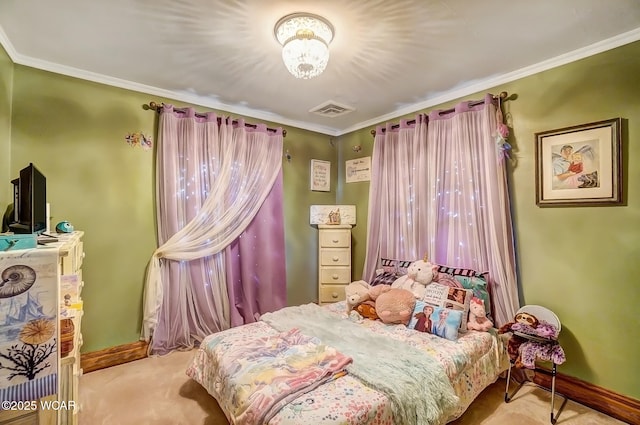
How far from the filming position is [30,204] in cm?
154

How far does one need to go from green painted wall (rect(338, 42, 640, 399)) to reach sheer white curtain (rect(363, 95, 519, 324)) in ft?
0.54

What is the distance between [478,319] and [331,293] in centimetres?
172

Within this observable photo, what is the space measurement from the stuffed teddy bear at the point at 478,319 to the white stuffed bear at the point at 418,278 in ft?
1.28

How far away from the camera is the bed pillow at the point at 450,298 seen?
7.50ft

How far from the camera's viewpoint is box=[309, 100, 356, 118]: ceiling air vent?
320cm

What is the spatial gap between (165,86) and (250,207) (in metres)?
1.44

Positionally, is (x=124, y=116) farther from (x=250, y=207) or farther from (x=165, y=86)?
(x=250, y=207)

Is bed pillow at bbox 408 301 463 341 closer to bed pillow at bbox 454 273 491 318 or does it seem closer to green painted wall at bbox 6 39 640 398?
bed pillow at bbox 454 273 491 318

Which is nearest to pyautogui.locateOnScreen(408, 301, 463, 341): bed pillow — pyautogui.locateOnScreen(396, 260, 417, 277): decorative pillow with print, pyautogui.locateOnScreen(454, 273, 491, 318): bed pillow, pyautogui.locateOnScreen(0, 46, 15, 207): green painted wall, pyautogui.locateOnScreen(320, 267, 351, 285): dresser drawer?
pyautogui.locateOnScreen(454, 273, 491, 318): bed pillow

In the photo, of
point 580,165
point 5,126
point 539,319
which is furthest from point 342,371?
point 5,126

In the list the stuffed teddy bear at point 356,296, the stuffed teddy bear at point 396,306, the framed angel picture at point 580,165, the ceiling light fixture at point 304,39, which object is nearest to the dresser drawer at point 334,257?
the stuffed teddy bear at point 356,296

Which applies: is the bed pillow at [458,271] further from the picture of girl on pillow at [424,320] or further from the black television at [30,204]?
the black television at [30,204]

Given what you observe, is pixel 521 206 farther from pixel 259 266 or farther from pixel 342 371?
Answer: pixel 259 266

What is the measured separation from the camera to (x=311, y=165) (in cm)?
404
